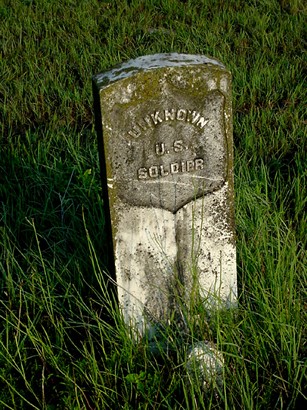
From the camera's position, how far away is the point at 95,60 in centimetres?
519

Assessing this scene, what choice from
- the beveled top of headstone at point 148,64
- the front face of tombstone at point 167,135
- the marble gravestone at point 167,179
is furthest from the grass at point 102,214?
the beveled top of headstone at point 148,64

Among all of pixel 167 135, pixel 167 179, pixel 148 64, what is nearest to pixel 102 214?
pixel 167 179

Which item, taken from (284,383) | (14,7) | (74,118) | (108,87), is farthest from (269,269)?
(14,7)

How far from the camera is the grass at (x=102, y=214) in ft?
7.72

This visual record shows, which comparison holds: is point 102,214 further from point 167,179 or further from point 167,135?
point 167,135

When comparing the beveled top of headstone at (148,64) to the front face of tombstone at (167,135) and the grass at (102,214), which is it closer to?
the front face of tombstone at (167,135)

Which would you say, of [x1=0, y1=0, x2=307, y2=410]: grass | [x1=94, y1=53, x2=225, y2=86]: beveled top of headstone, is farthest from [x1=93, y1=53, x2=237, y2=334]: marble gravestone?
[x1=0, y1=0, x2=307, y2=410]: grass

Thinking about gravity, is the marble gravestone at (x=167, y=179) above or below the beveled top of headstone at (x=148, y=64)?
below

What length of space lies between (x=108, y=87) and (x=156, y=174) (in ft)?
1.22

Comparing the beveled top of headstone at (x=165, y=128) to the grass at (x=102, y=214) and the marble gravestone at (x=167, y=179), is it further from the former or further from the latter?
the grass at (x=102, y=214)

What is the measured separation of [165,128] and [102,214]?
3.02 feet

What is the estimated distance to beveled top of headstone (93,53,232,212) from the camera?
2307 mm

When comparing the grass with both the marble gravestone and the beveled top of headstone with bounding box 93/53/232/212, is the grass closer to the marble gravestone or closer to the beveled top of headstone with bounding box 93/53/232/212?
the marble gravestone

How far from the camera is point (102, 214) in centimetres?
322
